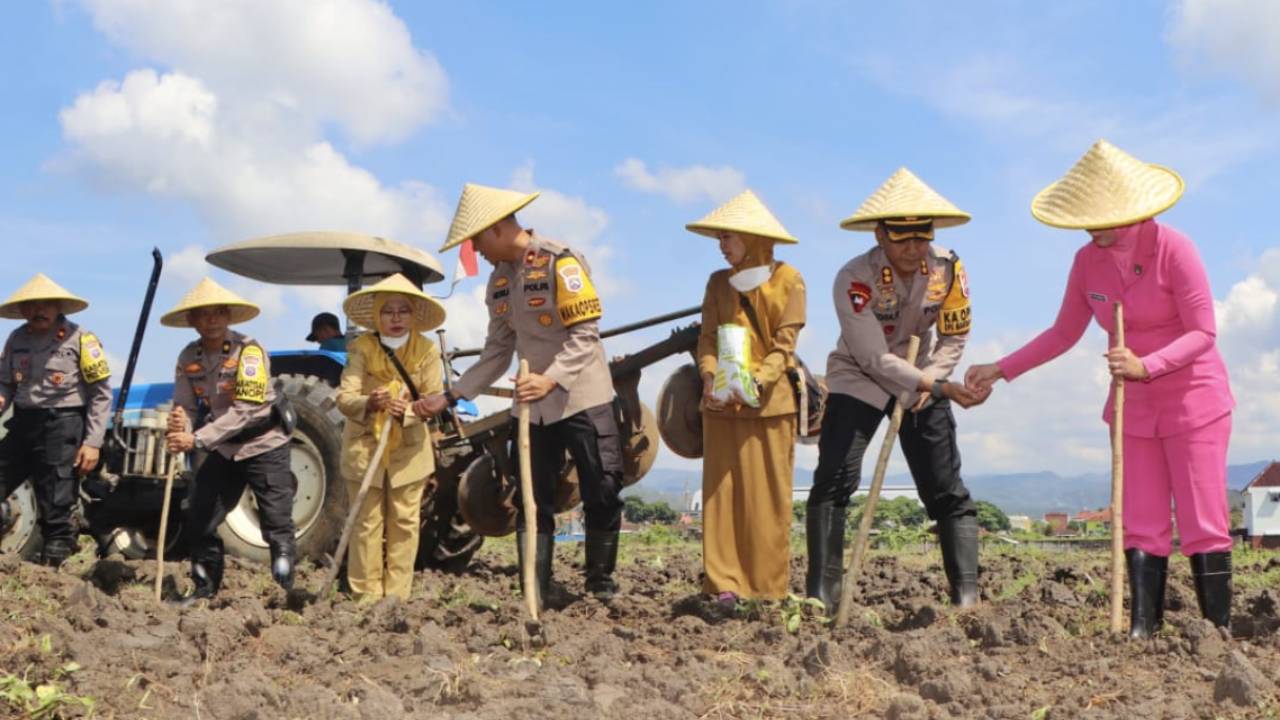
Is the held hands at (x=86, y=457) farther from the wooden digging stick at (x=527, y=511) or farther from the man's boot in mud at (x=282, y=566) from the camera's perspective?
the wooden digging stick at (x=527, y=511)

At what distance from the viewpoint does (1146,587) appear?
4621 mm

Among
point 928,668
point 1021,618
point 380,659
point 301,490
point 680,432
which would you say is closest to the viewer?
point 928,668

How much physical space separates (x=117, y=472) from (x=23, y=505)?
0.66 metres

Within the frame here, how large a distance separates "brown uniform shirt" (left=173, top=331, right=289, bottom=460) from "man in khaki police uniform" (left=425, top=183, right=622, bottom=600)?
3.57 ft

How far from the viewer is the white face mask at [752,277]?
5367 millimetres

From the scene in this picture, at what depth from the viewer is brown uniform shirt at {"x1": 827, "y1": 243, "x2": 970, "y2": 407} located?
515cm

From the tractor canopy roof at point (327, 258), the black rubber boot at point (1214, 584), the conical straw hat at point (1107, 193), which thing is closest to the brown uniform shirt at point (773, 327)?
the conical straw hat at point (1107, 193)

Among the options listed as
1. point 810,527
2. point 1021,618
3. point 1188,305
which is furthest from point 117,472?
point 1188,305

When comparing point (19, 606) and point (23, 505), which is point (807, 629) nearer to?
point (19, 606)

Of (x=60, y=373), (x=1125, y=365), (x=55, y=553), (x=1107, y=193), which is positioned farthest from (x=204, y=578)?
(x=1107, y=193)

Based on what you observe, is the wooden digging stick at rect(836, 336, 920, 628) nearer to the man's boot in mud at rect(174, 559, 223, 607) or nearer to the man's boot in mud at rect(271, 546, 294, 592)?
the man's boot in mud at rect(271, 546, 294, 592)

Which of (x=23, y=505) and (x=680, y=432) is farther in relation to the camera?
(x=23, y=505)

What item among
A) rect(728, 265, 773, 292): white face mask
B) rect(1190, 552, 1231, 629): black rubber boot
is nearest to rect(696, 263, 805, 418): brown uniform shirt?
rect(728, 265, 773, 292): white face mask

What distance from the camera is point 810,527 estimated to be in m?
5.41
